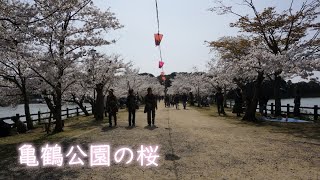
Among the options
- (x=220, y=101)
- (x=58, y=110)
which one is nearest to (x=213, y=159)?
(x=58, y=110)

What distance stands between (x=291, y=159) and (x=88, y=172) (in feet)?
16.1

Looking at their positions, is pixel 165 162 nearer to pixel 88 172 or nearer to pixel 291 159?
pixel 88 172

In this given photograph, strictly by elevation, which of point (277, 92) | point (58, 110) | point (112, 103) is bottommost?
point (58, 110)

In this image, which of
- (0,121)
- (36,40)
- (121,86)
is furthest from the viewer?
(121,86)

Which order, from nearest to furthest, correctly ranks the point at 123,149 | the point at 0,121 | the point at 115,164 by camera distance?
1. the point at 115,164
2. the point at 123,149
3. the point at 0,121

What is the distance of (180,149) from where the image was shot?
31.6 feet

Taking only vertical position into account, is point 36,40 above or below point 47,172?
above

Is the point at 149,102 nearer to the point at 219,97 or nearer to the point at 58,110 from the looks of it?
the point at 58,110

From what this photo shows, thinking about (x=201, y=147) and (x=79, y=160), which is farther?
(x=201, y=147)

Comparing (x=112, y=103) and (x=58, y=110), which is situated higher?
(x=112, y=103)

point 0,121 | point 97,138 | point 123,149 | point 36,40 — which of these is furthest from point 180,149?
point 0,121

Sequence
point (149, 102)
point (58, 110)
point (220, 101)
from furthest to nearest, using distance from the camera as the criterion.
Answer: 1. point (220, 101)
2. point (149, 102)
3. point (58, 110)

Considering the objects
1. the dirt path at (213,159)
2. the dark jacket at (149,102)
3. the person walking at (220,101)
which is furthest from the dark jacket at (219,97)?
the dirt path at (213,159)

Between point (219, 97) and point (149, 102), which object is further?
point (219, 97)
